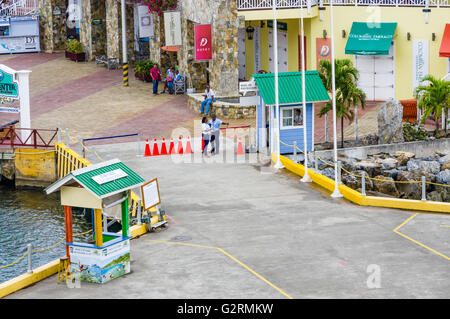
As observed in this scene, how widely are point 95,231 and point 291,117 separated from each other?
1351cm

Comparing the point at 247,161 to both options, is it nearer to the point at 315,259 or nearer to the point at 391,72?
the point at 315,259

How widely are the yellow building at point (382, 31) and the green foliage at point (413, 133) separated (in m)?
5.56

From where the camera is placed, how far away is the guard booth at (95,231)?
17.7 metres

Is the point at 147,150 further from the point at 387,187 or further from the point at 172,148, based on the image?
the point at 387,187

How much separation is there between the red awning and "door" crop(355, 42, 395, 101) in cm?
297

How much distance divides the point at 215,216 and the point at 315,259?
177 inches

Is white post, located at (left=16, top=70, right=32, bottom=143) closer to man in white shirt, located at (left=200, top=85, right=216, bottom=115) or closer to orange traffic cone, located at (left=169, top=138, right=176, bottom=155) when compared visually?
orange traffic cone, located at (left=169, top=138, right=176, bottom=155)

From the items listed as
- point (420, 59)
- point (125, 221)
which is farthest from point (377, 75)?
point (125, 221)

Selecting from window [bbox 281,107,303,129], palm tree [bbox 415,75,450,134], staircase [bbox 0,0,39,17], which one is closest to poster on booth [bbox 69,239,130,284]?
window [bbox 281,107,303,129]

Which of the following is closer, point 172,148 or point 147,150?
point 147,150

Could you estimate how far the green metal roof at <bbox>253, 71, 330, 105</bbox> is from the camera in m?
29.4

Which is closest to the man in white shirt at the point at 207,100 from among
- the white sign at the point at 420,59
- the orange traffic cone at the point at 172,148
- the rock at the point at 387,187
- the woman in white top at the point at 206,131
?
the orange traffic cone at the point at 172,148

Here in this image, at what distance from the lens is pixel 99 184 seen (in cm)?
1792

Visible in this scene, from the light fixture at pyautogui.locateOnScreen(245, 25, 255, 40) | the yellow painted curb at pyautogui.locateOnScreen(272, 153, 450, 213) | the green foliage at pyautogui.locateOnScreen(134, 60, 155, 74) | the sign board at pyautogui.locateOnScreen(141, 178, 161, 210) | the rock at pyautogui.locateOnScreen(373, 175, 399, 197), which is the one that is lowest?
the rock at pyautogui.locateOnScreen(373, 175, 399, 197)
